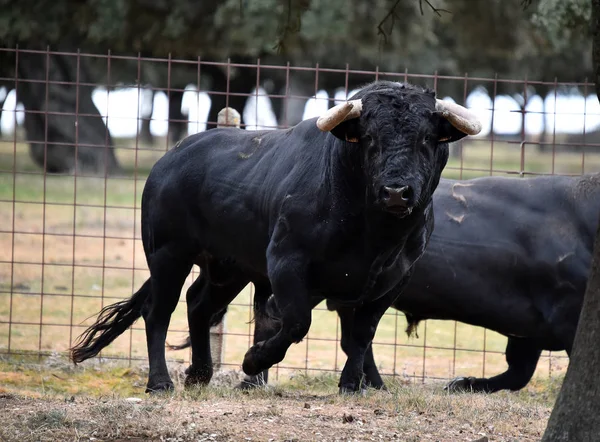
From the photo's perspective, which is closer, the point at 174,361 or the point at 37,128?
the point at 174,361

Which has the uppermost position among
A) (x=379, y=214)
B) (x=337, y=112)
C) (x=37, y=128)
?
(x=37, y=128)

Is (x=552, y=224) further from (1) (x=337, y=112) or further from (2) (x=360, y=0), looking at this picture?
(2) (x=360, y=0)

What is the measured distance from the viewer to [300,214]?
227 inches

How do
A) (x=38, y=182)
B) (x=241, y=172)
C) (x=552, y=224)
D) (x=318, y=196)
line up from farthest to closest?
(x=38, y=182), (x=552, y=224), (x=241, y=172), (x=318, y=196)

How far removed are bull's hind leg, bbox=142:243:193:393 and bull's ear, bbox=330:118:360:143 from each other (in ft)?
6.06

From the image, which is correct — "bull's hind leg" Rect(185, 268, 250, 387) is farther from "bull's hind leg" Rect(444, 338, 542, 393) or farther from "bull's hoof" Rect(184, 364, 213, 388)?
"bull's hind leg" Rect(444, 338, 542, 393)

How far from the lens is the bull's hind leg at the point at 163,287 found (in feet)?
22.9

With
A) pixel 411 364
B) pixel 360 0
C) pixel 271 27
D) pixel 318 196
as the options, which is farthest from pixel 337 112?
pixel 360 0

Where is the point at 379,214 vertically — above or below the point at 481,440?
above

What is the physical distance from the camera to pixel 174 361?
29.0ft

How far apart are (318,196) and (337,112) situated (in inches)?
22.4

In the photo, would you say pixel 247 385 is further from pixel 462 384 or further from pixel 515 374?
pixel 515 374

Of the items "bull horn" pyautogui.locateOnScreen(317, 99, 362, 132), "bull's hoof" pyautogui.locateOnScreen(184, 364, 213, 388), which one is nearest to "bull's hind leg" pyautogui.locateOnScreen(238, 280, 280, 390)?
"bull's hoof" pyautogui.locateOnScreen(184, 364, 213, 388)

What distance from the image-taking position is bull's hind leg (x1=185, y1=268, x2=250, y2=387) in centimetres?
729
